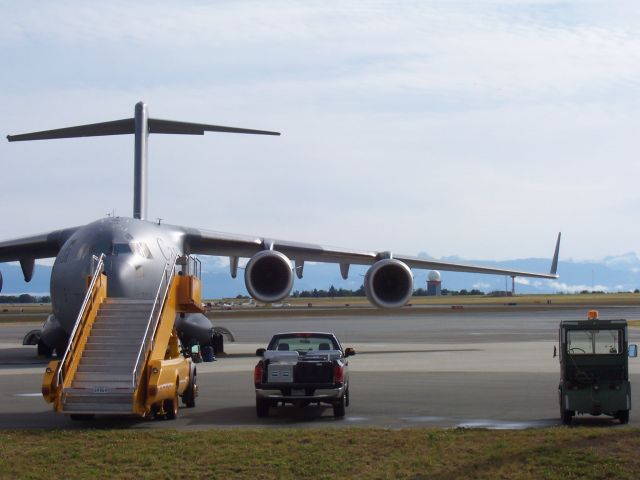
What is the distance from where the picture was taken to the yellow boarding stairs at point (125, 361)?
15.6 m

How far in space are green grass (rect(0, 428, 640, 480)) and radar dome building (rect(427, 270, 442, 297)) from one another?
6398 inches

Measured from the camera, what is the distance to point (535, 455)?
494 inches

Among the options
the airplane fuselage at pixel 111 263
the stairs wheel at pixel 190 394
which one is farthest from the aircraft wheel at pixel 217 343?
the stairs wheel at pixel 190 394

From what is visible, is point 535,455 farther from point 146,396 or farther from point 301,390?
point 146,396

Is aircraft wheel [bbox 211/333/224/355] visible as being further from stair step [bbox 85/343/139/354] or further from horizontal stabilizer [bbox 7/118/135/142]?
stair step [bbox 85/343/139/354]

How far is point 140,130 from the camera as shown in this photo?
31656 millimetres

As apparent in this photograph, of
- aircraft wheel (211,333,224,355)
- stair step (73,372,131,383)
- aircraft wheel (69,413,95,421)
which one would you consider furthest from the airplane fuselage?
stair step (73,372,131,383)

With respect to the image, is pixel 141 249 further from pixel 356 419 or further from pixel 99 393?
pixel 356 419

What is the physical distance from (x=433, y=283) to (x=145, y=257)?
157 meters

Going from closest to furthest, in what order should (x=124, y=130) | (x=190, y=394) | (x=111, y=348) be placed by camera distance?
(x=111, y=348)
(x=190, y=394)
(x=124, y=130)

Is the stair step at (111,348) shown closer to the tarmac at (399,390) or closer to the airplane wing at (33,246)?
the tarmac at (399,390)

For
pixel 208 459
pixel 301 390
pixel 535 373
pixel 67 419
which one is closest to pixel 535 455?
pixel 208 459

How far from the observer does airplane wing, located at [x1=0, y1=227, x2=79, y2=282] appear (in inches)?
1193

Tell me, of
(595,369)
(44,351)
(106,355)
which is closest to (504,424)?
(595,369)
